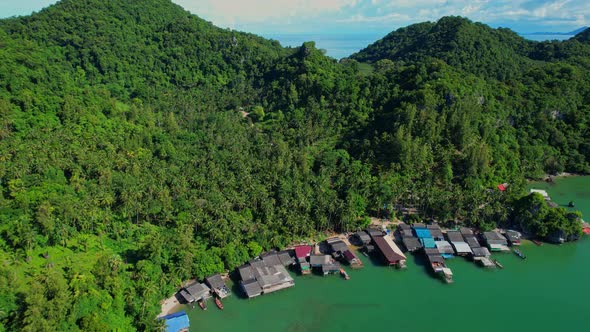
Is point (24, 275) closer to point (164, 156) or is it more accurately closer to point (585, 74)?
point (164, 156)

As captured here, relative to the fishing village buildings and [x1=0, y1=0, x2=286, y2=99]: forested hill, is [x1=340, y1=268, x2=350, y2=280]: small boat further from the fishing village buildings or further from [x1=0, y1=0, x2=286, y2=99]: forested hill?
[x1=0, y1=0, x2=286, y2=99]: forested hill

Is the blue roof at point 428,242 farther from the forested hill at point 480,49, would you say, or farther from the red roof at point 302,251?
the forested hill at point 480,49

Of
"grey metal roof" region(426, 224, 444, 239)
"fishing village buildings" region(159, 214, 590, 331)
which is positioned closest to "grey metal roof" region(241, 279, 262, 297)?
"fishing village buildings" region(159, 214, 590, 331)

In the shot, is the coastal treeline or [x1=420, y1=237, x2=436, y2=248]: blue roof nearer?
the coastal treeline

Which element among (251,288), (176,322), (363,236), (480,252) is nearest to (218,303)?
(251,288)

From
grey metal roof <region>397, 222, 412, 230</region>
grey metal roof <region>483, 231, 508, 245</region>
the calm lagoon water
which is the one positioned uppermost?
grey metal roof <region>397, 222, 412, 230</region>

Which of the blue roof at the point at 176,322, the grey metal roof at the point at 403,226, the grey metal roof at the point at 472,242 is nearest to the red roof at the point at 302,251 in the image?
the grey metal roof at the point at 403,226

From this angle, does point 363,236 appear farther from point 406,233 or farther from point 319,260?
point 319,260
